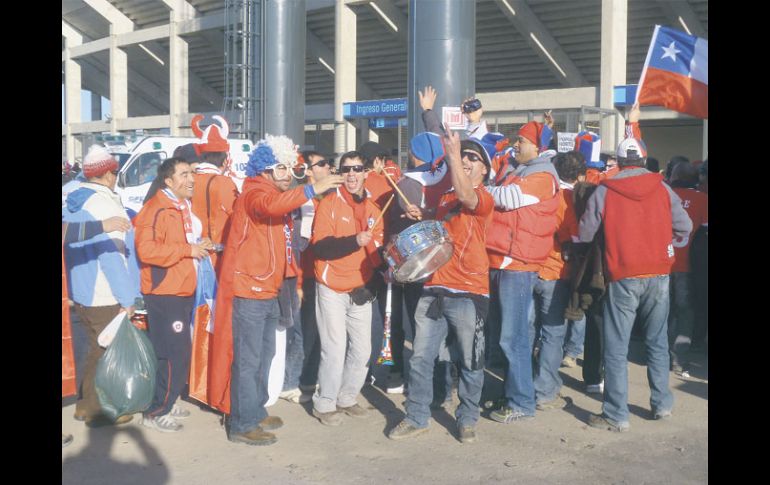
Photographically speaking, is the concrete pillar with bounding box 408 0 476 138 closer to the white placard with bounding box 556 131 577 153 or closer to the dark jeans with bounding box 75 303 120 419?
the white placard with bounding box 556 131 577 153

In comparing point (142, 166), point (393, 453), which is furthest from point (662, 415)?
point (142, 166)

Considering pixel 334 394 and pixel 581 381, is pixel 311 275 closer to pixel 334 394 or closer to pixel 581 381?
pixel 334 394

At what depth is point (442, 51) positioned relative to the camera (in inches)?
385

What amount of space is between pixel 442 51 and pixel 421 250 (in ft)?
15.8

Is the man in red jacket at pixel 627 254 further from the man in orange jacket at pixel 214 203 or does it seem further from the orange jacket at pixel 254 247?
the man in orange jacket at pixel 214 203

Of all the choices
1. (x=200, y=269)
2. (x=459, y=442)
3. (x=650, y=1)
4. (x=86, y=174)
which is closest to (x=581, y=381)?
(x=459, y=442)

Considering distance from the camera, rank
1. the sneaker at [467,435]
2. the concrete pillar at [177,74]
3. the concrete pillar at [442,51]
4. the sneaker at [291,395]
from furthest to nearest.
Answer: the concrete pillar at [177,74] < the concrete pillar at [442,51] < the sneaker at [291,395] < the sneaker at [467,435]

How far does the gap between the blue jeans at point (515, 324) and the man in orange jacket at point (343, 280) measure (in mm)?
945

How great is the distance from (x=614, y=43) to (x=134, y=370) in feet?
51.9

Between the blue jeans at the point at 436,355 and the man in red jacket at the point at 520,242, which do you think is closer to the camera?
the blue jeans at the point at 436,355

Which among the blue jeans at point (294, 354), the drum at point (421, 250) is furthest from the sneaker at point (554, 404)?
the blue jeans at point (294, 354)

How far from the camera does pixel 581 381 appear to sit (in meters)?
7.70

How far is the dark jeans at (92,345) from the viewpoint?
6.14 m

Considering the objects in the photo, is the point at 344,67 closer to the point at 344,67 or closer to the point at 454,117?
the point at 344,67
